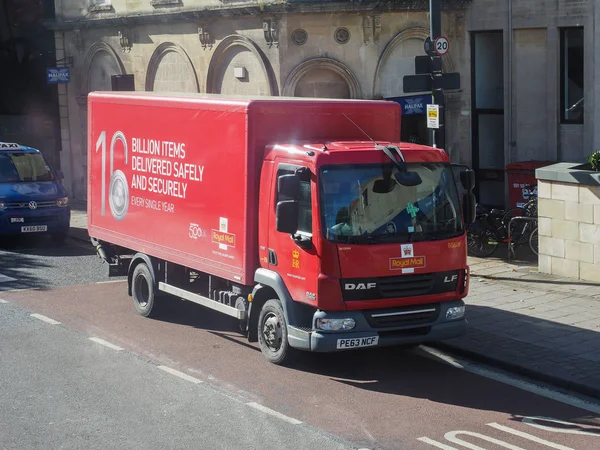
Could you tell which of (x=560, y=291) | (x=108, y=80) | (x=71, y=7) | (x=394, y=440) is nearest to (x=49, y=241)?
(x=108, y=80)

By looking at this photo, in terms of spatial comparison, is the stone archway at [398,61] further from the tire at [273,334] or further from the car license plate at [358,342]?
the car license plate at [358,342]

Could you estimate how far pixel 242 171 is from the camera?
11.5 meters

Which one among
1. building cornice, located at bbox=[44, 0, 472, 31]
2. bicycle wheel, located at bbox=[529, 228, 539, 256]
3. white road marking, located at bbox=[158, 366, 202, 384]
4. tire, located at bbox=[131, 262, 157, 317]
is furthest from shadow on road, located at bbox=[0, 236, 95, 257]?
white road marking, located at bbox=[158, 366, 202, 384]

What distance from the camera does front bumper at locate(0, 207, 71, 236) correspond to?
19.9 m

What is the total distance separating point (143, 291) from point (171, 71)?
12060mm

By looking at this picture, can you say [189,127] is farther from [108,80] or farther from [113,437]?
[108,80]

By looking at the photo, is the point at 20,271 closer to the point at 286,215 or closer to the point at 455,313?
the point at 286,215

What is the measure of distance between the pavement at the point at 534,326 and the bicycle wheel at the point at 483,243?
2.50 ft

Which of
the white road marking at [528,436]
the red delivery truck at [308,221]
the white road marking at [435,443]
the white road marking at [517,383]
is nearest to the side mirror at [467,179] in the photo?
the red delivery truck at [308,221]

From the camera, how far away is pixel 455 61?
826 inches

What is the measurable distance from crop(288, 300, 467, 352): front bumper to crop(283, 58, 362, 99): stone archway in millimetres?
10636

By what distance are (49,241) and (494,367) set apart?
12.7 m

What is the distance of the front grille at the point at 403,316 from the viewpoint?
10.7 meters

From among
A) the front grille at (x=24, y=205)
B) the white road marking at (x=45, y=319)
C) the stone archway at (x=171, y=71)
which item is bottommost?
the white road marking at (x=45, y=319)
